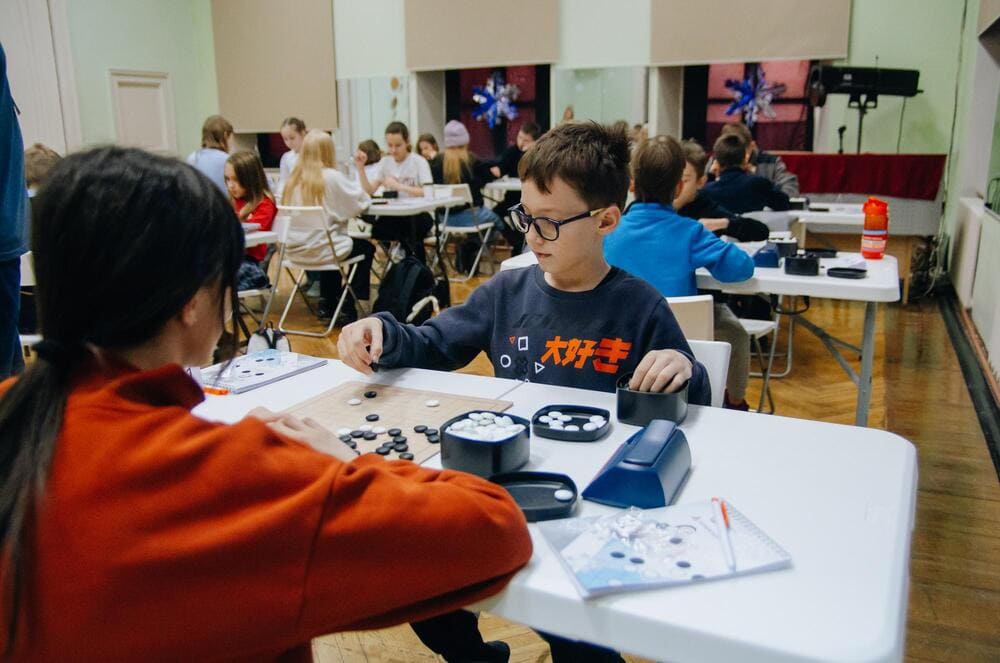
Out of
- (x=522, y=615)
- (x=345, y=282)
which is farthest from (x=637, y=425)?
(x=345, y=282)

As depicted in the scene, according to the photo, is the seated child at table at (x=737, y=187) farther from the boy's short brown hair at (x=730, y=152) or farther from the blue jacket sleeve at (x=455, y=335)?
the blue jacket sleeve at (x=455, y=335)

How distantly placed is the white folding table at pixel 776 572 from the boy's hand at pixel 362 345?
0.89 feet

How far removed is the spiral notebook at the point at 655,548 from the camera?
2.74 feet

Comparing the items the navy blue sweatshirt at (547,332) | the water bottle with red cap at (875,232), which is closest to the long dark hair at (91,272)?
the navy blue sweatshirt at (547,332)

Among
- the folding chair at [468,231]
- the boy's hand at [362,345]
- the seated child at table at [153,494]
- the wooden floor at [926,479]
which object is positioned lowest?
the wooden floor at [926,479]

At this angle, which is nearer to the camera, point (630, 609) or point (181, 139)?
point (630, 609)

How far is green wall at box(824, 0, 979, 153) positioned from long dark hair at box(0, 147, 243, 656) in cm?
715

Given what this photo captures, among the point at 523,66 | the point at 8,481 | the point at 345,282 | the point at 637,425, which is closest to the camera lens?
the point at 8,481

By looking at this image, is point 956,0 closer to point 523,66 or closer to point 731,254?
point 523,66

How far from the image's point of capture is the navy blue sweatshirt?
1654 mm

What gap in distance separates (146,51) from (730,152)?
7.66 meters

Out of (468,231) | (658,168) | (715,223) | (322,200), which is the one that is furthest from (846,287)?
(468,231)

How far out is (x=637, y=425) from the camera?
1322 mm

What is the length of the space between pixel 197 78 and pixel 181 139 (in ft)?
2.67
